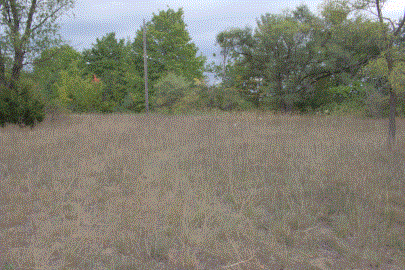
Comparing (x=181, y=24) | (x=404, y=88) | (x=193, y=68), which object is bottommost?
(x=404, y=88)

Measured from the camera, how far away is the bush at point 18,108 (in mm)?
14691

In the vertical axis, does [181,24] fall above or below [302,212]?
above

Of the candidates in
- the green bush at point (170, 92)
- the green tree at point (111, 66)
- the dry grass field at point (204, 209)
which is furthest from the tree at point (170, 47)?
the dry grass field at point (204, 209)

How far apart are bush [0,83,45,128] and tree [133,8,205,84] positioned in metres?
20.7

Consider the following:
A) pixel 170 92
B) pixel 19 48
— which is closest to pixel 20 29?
pixel 19 48

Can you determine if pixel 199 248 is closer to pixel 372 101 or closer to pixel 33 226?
pixel 33 226

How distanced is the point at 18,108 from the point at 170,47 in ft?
76.9

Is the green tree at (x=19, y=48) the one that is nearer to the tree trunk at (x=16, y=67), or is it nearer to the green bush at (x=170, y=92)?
the tree trunk at (x=16, y=67)

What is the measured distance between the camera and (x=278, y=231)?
366cm

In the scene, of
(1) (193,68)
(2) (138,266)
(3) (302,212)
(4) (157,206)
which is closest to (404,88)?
(3) (302,212)

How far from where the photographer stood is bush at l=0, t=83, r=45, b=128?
14691 millimetres

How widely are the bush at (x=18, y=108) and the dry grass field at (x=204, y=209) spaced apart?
7671mm

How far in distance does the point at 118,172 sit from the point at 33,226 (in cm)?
246

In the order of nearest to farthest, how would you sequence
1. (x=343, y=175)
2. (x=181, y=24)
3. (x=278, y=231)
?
(x=278, y=231), (x=343, y=175), (x=181, y=24)
